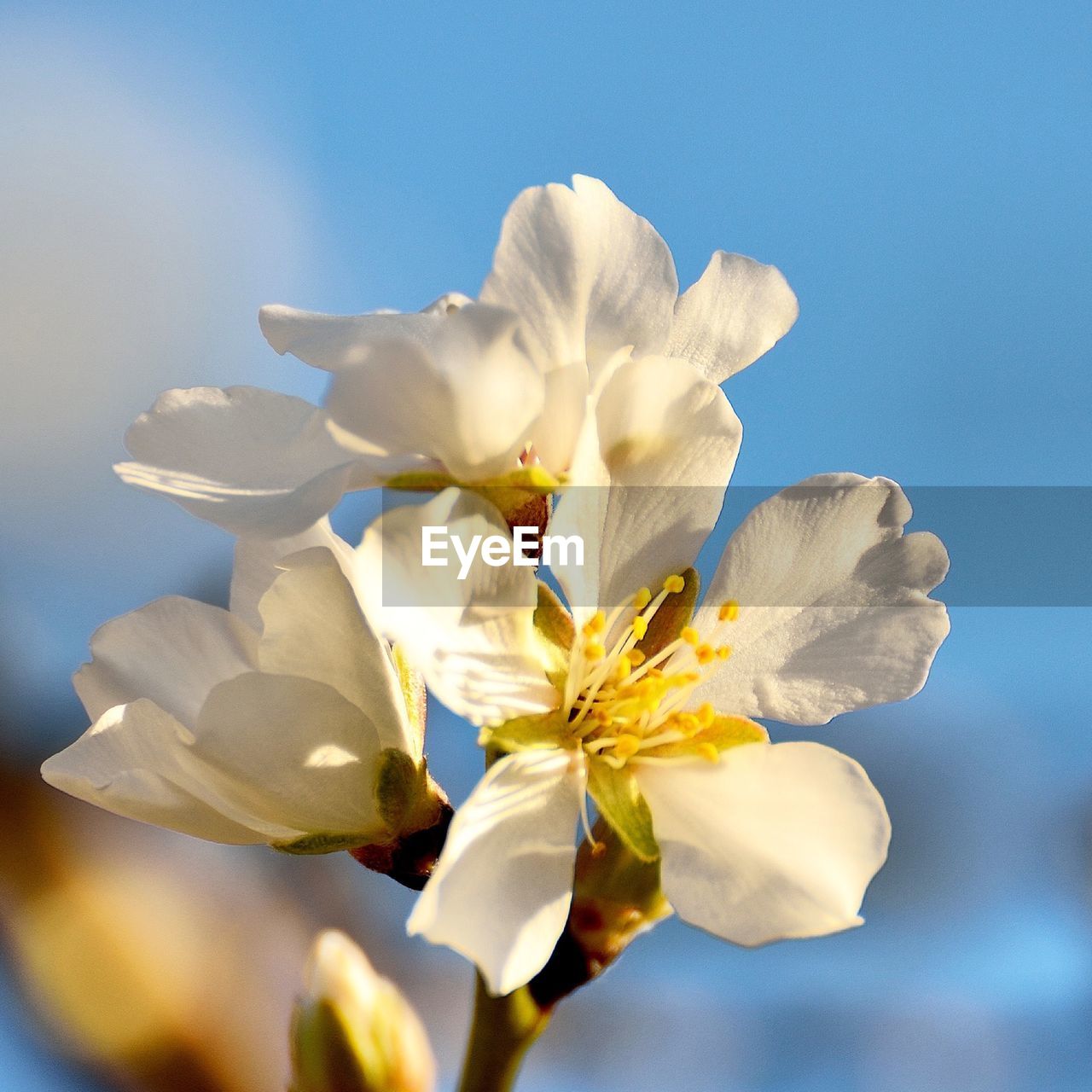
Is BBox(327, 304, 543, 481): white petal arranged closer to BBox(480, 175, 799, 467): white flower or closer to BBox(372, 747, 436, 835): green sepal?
BBox(480, 175, 799, 467): white flower


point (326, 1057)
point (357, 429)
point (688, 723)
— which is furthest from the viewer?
point (326, 1057)

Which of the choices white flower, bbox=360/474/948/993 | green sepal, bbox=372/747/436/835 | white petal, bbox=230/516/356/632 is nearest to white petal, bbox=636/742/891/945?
white flower, bbox=360/474/948/993

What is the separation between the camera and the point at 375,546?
47cm

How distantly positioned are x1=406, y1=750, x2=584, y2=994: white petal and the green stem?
0.37 feet

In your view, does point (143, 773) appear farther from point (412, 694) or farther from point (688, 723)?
point (688, 723)

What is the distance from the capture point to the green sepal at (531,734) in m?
0.53

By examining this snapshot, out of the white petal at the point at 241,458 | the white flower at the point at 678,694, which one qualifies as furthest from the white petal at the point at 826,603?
the white petal at the point at 241,458

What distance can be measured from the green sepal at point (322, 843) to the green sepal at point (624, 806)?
11cm

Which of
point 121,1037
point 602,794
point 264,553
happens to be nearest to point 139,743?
point 264,553

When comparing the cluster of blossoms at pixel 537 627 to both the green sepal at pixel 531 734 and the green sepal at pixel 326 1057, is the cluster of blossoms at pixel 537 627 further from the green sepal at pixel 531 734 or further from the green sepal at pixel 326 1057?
the green sepal at pixel 326 1057

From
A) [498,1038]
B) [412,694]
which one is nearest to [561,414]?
[412,694]

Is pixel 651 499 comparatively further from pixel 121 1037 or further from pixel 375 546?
pixel 121 1037

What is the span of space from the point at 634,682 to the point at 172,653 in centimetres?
24

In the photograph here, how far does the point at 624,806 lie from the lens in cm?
54
